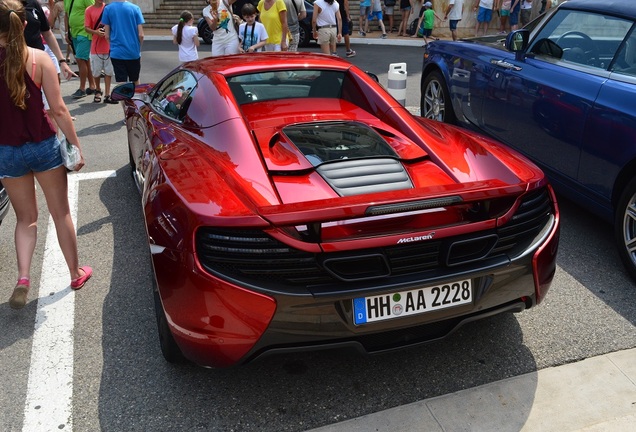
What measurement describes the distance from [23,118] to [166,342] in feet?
4.96

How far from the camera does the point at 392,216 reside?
2.54 meters

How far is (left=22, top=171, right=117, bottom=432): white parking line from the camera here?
8.97 ft

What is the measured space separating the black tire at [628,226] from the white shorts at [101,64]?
23.1 feet

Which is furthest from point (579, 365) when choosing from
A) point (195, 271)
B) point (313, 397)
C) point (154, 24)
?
point (154, 24)

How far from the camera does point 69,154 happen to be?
3.56m

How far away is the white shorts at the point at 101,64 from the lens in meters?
8.62

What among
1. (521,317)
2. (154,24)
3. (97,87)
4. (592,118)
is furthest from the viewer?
(154,24)

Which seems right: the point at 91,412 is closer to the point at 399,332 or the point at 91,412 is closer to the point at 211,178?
the point at 211,178

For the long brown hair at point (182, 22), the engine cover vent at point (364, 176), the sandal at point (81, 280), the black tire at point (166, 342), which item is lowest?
the sandal at point (81, 280)

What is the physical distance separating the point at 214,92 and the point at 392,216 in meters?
1.49

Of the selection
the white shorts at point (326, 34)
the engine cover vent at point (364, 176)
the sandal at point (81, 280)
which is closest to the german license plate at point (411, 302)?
the engine cover vent at point (364, 176)

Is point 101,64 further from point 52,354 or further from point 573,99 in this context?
A: point 573,99

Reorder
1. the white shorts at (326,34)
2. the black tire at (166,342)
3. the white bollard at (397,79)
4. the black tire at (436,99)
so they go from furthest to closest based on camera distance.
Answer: the white shorts at (326,34), the white bollard at (397,79), the black tire at (436,99), the black tire at (166,342)

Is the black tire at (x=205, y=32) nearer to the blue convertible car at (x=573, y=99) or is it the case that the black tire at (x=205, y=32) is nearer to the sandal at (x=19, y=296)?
the blue convertible car at (x=573, y=99)
